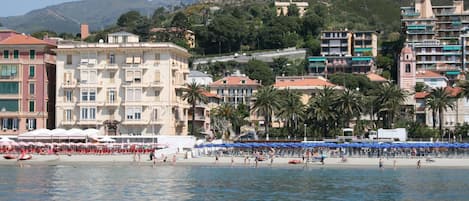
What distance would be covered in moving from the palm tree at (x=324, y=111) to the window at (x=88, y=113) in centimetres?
2792

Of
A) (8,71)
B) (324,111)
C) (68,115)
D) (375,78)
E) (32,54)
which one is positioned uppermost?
(32,54)

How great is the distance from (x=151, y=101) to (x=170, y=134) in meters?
4.31

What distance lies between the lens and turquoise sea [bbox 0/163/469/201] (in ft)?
198

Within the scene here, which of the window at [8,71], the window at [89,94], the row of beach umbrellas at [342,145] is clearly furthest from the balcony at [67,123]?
the row of beach umbrellas at [342,145]

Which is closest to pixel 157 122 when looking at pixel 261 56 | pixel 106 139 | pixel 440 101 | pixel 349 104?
pixel 106 139

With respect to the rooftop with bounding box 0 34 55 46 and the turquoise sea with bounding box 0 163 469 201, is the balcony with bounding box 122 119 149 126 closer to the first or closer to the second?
the turquoise sea with bounding box 0 163 469 201

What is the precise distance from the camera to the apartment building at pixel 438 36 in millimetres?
174375

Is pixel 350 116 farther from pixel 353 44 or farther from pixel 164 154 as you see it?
pixel 353 44

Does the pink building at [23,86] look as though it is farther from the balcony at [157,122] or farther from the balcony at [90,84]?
the balcony at [157,122]

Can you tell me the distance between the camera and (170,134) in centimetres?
10375

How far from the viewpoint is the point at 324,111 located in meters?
115

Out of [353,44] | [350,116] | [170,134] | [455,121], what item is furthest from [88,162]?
[353,44]

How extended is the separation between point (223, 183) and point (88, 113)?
1497 inches

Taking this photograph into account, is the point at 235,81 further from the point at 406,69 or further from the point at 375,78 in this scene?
the point at 406,69
